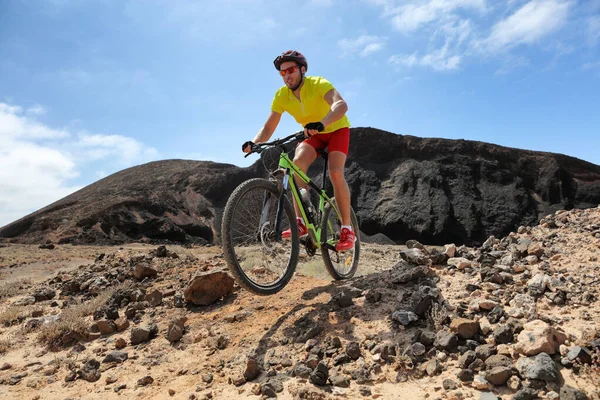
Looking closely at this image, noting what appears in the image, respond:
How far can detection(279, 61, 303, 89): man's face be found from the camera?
13.4ft

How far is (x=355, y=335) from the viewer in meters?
3.06

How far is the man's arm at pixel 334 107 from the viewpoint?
377cm

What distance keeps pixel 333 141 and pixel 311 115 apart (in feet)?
1.24

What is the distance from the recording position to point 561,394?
204cm

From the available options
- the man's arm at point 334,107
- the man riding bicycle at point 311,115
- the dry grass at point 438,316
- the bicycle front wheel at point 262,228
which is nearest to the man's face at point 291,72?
the man riding bicycle at point 311,115

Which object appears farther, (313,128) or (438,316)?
(313,128)

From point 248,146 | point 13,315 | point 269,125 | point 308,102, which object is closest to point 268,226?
point 248,146

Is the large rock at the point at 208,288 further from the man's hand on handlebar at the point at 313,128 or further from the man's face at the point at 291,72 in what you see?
the man's face at the point at 291,72

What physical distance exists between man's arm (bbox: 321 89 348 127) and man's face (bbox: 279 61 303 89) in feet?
1.18

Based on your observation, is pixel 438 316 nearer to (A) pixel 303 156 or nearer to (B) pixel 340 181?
(B) pixel 340 181

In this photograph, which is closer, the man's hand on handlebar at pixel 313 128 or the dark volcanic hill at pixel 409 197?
the man's hand on handlebar at pixel 313 128

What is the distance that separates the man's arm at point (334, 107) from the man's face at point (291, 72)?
360mm

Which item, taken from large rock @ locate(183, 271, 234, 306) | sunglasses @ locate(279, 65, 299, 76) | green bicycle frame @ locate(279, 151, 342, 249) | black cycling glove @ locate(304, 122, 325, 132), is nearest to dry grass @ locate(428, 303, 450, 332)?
green bicycle frame @ locate(279, 151, 342, 249)

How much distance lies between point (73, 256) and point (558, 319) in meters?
14.3
